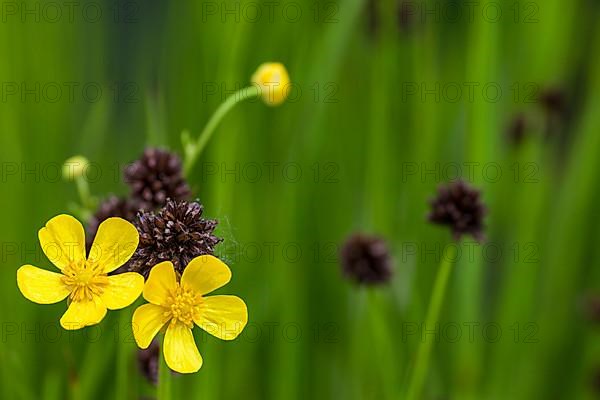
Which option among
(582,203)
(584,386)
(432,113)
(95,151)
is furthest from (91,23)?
(584,386)

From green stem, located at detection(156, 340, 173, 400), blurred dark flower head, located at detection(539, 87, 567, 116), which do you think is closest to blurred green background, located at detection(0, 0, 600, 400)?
blurred dark flower head, located at detection(539, 87, 567, 116)

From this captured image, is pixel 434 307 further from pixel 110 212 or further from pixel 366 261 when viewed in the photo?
pixel 110 212

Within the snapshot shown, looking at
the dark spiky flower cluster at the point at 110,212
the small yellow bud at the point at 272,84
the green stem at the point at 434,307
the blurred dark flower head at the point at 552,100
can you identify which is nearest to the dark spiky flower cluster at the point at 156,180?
the dark spiky flower cluster at the point at 110,212

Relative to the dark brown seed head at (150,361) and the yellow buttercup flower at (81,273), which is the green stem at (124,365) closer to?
the dark brown seed head at (150,361)

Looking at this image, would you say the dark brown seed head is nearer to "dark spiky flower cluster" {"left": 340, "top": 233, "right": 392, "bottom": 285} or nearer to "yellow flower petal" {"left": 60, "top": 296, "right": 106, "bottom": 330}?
"yellow flower petal" {"left": 60, "top": 296, "right": 106, "bottom": 330}

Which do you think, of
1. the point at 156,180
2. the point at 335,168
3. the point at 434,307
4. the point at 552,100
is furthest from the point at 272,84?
the point at 552,100

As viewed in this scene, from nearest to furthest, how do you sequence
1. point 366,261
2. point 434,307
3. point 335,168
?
point 434,307 → point 366,261 → point 335,168

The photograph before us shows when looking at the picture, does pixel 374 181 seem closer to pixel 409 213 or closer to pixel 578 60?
pixel 409 213
